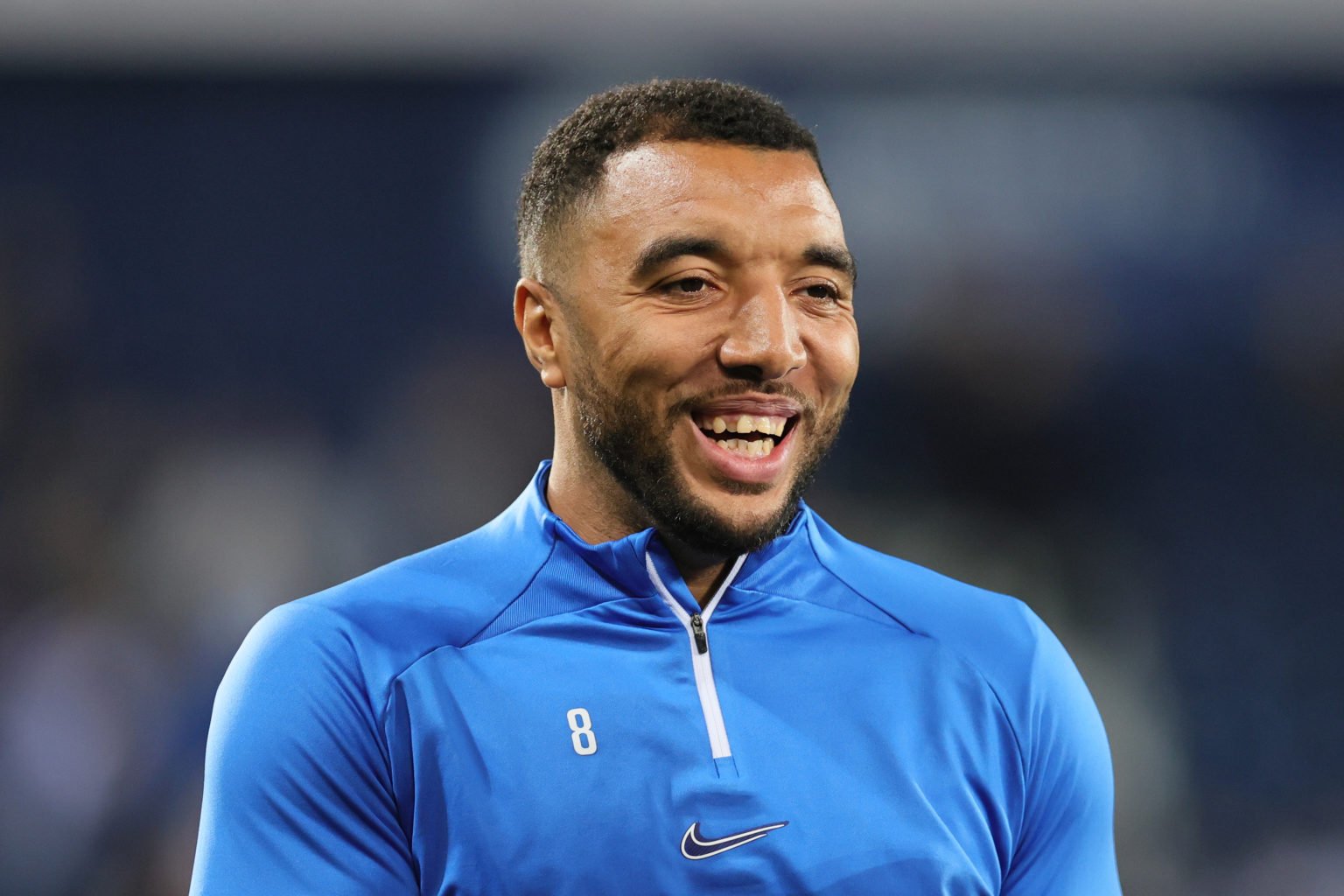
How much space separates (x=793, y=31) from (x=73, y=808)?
3.70m

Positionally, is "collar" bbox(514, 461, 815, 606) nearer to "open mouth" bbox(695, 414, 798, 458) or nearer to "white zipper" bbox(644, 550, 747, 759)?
"white zipper" bbox(644, 550, 747, 759)

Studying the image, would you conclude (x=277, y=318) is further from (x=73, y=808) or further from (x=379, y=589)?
(x=379, y=589)

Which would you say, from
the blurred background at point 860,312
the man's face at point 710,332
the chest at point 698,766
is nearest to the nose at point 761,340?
the man's face at point 710,332

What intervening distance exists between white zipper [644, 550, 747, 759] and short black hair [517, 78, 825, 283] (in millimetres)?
498

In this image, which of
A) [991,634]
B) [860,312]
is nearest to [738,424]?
[991,634]

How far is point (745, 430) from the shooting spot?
1.94 metres

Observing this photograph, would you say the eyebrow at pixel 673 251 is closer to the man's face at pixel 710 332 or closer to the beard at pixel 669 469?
the man's face at pixel 710 332

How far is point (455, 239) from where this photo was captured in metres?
5.43

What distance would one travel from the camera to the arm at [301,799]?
176cm

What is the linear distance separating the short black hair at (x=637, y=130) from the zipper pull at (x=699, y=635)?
549mm

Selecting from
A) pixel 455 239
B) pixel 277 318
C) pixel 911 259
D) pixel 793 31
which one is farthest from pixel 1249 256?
pixel 277 318

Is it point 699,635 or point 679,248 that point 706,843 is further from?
point 679,248

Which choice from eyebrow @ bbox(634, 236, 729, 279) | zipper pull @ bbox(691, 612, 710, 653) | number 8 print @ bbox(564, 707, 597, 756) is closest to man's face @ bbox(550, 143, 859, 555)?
eyebrow @ bbox(634, 236, 729, 279)

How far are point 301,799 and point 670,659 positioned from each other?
1.60ft
